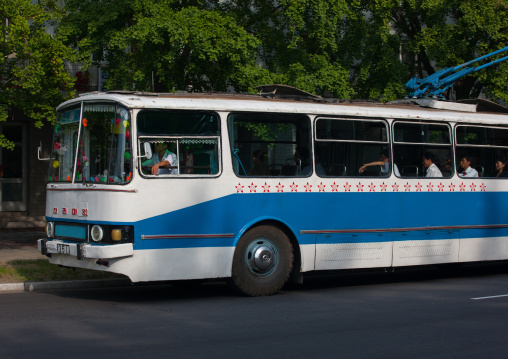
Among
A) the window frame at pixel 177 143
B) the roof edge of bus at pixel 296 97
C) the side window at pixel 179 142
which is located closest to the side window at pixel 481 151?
the roof edge of bus at pixel 296 97

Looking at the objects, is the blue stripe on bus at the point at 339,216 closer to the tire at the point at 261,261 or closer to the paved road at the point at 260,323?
the tire at the point at 261,261

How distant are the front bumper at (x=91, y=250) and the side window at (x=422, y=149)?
4.95 meters

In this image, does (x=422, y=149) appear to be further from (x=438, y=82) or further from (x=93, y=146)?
(x=93, y=146)

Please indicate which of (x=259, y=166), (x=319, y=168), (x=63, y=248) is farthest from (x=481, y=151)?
(x=63, y=248)

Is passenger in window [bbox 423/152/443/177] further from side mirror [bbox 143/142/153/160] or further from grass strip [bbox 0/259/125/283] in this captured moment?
grass strip [bbox 0/259/125/283]

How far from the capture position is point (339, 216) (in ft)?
38.3

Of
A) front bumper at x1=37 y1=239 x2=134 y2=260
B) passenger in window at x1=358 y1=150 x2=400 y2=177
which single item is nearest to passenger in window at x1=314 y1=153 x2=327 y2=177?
passenger in window at x1=358 y1=150 x2=400 y2=177

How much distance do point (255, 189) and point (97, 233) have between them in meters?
2.32

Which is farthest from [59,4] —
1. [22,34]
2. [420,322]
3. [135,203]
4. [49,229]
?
[420,322]

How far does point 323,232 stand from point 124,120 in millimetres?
3506

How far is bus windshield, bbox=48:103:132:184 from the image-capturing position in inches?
396

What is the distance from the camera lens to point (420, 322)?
883cm

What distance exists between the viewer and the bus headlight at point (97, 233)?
32.8ft

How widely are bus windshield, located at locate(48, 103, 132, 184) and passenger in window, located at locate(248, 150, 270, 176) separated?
1.90 m
